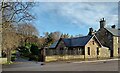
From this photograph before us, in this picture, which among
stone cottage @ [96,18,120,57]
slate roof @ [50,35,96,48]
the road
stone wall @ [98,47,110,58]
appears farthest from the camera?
stone cottage @ [96,18,120,57]

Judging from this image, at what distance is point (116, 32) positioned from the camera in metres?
59.2

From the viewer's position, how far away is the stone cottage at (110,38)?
55.6 meters

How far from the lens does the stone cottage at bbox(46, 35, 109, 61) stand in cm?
4054

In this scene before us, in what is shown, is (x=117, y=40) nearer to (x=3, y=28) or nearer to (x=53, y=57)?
(x=53, y=57)

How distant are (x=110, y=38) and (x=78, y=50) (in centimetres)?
1470

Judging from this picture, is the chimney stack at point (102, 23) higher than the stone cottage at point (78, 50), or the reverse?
the chimney stack at point (102, 23)

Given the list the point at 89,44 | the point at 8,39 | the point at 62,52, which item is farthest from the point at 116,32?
the point at 8,39

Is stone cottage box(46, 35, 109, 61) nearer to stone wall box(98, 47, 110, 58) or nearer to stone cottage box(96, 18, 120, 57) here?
stone wall box(98, 47, 110, 58)

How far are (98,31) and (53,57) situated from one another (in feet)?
83.0

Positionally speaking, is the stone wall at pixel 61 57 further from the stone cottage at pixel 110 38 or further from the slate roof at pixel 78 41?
the stone cottage at pixel 110 38

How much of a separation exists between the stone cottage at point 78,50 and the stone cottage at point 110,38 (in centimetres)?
407

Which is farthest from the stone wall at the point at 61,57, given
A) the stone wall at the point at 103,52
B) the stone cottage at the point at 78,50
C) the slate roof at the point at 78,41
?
the stone wall at the point at 103,52

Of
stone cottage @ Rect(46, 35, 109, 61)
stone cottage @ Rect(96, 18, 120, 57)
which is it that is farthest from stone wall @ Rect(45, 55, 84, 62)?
stone cottage @ Rect(96, 18, 120, 57)

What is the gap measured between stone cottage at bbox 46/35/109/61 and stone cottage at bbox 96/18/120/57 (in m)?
4.07
